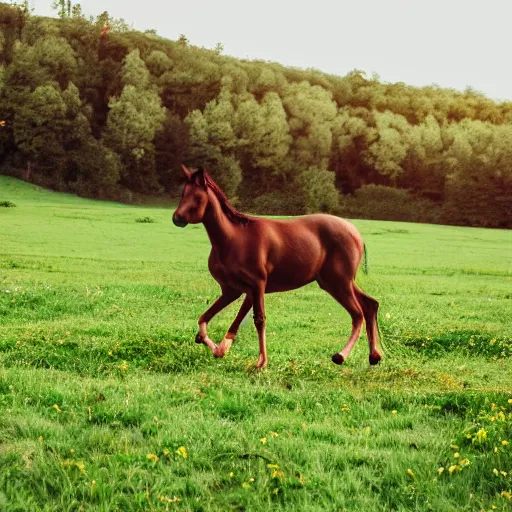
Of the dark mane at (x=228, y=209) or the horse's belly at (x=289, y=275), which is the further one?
the horse's belly at (x=289, y=275)

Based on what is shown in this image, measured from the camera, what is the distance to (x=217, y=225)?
515cm

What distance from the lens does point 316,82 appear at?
247 ft

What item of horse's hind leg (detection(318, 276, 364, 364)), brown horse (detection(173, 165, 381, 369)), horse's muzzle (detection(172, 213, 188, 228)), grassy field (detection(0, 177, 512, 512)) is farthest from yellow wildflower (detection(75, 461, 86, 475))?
horse's hind leg (detection(318, 276, 364, 364))

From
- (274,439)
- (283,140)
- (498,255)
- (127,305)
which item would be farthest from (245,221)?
(283,140)

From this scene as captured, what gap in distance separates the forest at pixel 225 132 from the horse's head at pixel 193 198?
138ft

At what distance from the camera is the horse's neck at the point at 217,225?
5.13 metres

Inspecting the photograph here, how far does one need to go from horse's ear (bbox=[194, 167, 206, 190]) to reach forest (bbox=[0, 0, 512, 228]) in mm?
41906

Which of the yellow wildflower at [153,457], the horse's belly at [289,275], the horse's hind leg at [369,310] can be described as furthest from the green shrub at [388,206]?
the yellow wildflower at [153,457]

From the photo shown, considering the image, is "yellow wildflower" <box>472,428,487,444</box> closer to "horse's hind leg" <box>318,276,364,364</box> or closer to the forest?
"horse's hind leg" <box>318,276,364,364</box>

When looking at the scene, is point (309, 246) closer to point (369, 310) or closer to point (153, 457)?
point (369, 310)

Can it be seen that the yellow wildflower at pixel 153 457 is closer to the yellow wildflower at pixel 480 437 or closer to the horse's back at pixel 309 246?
the horse's back at pixel 309 246

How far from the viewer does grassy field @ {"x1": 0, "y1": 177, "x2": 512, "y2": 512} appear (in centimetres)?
445

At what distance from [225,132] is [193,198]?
50.4 metres

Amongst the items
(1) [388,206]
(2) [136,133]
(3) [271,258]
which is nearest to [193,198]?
(3) [271,258]
